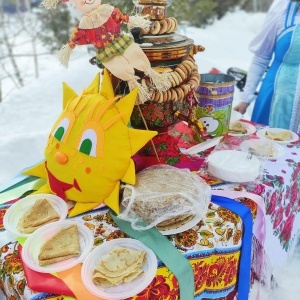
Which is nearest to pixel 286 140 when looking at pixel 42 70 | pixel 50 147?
pixel 50 147

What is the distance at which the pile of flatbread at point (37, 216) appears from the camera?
86cm

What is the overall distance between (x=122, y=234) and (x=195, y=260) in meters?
0.17

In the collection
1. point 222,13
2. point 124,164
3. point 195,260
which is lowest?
point 222,13

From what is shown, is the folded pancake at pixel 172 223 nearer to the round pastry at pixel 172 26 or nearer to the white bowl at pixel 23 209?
the white bowl at pixel 23 209

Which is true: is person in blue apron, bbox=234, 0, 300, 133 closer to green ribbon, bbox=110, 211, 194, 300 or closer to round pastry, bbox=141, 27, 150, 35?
round pastry, bbox=141, 27, 150, 35

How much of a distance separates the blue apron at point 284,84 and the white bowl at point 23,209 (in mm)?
1029

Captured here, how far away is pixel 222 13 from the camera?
773 centimetres

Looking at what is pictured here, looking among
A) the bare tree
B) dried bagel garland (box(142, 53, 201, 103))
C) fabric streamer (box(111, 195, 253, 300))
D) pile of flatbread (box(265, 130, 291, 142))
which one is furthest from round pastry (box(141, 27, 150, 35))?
the bare tree

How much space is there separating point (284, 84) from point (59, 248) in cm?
114

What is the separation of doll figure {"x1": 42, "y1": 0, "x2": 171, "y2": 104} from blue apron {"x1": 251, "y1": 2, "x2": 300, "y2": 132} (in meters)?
0.78

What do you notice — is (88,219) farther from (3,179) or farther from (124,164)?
(3,179)

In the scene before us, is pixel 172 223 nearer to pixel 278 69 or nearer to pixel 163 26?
pixel 163 26

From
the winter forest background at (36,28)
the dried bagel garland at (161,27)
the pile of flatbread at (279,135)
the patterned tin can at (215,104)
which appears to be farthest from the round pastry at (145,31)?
the winter forest background at (36,28)

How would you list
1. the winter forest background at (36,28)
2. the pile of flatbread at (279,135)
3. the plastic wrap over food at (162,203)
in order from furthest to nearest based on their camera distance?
the winter forest background at (36,28), the pile of flatbread at (279,135), the plastic wrap over food at (162,203)
